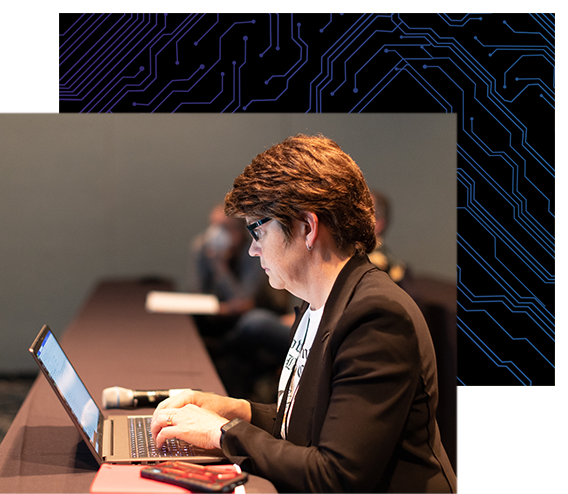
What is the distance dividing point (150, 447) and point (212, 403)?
0.58 ft

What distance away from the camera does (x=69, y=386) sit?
4.35 ft

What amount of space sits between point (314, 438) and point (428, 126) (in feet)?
14.3

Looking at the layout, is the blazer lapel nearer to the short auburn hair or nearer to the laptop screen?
the short auburn hair

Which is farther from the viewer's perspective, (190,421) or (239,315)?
(239,315)

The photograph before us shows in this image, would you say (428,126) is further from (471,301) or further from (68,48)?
(68,48)

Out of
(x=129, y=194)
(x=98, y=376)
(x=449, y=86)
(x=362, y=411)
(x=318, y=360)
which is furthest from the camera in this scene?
(x=129, y=194)

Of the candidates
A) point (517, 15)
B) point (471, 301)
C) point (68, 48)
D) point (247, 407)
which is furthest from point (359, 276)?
point (471, 301)

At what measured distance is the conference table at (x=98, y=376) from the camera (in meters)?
1.20

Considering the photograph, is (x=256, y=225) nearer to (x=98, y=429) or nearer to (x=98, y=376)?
(x=98, y=429)

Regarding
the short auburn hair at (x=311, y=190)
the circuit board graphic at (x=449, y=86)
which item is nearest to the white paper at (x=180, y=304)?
the circuit board graphic at (x=449, y=86)

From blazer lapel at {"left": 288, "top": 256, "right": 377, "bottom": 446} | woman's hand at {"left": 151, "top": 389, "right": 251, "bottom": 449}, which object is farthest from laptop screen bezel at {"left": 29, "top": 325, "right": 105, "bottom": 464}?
blazer lapel at {"left": 288, "top": 256, "right": 377, "bottom": 446}

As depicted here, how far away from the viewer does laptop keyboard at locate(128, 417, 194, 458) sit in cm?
126

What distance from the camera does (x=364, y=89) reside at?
3.19 meters

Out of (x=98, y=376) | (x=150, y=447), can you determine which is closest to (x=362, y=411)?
(x=150, y=447)
